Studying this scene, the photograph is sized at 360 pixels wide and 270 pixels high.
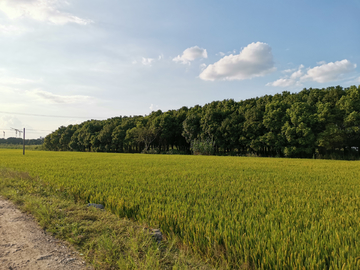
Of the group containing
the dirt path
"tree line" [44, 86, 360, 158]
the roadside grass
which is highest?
"tree line" [44, 86, 360, 158]

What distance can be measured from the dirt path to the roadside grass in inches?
6.3

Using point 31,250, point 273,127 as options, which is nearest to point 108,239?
point 31,250

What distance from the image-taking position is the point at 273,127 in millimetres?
42469

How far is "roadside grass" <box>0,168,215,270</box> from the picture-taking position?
3.04m

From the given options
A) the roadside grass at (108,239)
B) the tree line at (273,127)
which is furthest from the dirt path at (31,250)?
the tree line at (273,127)

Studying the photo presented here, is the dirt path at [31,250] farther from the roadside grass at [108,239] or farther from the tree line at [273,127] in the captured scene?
the tree line at [273,127]

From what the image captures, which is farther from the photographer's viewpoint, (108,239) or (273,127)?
(273,127)

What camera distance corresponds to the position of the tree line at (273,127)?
3662 centimetres

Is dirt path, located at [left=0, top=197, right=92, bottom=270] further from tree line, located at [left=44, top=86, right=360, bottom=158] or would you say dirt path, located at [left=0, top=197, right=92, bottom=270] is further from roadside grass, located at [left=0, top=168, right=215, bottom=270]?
tree line, located at [left=44, top=86, right=360, bottom=158]

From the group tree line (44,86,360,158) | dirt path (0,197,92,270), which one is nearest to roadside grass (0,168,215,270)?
dirt path (0,197,92,270)

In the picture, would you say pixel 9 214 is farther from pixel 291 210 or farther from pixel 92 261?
pixel 291 210

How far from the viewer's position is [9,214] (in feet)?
17.7

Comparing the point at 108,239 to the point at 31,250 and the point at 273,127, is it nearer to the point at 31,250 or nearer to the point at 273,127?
the point at 31,250

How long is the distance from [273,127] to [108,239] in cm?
4432
